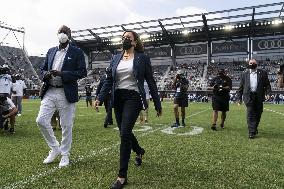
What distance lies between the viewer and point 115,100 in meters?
5.28

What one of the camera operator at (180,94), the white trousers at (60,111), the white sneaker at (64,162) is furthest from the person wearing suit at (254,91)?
the white sneaker at (64,162)

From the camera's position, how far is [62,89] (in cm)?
611

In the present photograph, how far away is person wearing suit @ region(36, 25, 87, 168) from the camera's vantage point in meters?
6.02

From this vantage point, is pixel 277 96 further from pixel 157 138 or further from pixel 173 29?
pixel 157 138

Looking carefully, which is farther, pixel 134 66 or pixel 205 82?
pixel 205 82

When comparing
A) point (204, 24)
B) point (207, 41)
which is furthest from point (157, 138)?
point (207, 41)

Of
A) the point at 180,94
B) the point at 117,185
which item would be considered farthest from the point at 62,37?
the point at 180,94

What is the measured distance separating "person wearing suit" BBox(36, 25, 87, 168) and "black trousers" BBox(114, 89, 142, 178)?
1092 mm

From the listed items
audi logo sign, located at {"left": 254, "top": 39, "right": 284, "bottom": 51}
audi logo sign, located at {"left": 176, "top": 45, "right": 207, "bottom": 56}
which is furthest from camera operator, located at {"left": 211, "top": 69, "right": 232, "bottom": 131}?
audi logo sign, located at {"left": 176, "top": 45, "right": 207, "bottom": 56}

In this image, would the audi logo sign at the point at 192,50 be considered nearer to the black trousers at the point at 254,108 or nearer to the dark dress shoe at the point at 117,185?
the black trousers at the point at 254,108

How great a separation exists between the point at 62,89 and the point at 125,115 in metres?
1.52

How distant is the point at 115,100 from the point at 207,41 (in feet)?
179

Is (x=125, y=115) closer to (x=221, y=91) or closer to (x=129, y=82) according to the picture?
(x=129, y=82)

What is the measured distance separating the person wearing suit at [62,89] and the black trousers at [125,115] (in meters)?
1.09
